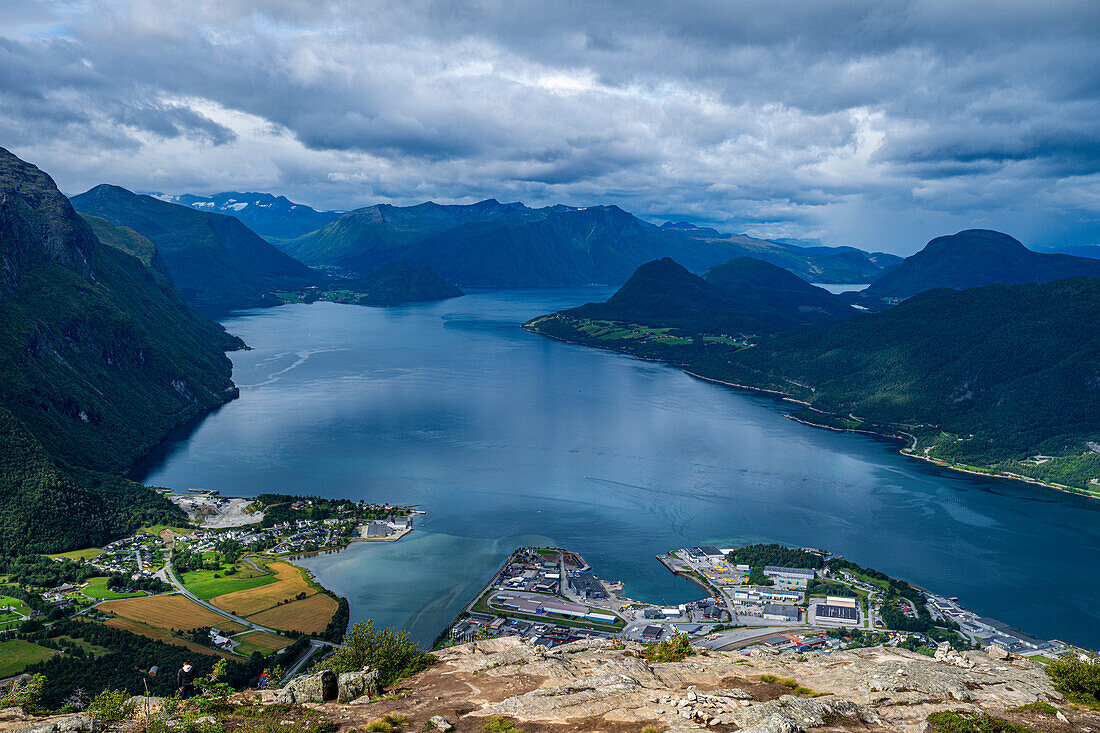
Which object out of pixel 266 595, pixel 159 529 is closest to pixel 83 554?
pixel 159 529

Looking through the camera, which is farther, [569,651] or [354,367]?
[354,367]

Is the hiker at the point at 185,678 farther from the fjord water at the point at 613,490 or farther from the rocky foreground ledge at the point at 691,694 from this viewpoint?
the fjord water at the point at 613,490

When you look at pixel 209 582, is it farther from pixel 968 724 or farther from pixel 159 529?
pixel 968 724

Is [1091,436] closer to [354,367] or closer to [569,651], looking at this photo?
[569,651]

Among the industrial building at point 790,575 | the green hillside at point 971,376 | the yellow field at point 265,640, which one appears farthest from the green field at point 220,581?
the green hillside at point 971,376

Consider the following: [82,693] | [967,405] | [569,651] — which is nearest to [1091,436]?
[967,405]

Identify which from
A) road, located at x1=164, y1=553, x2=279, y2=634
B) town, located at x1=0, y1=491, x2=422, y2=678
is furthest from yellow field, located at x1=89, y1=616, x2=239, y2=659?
road, located at x1=164, y1=553, x2=279, y2=634
